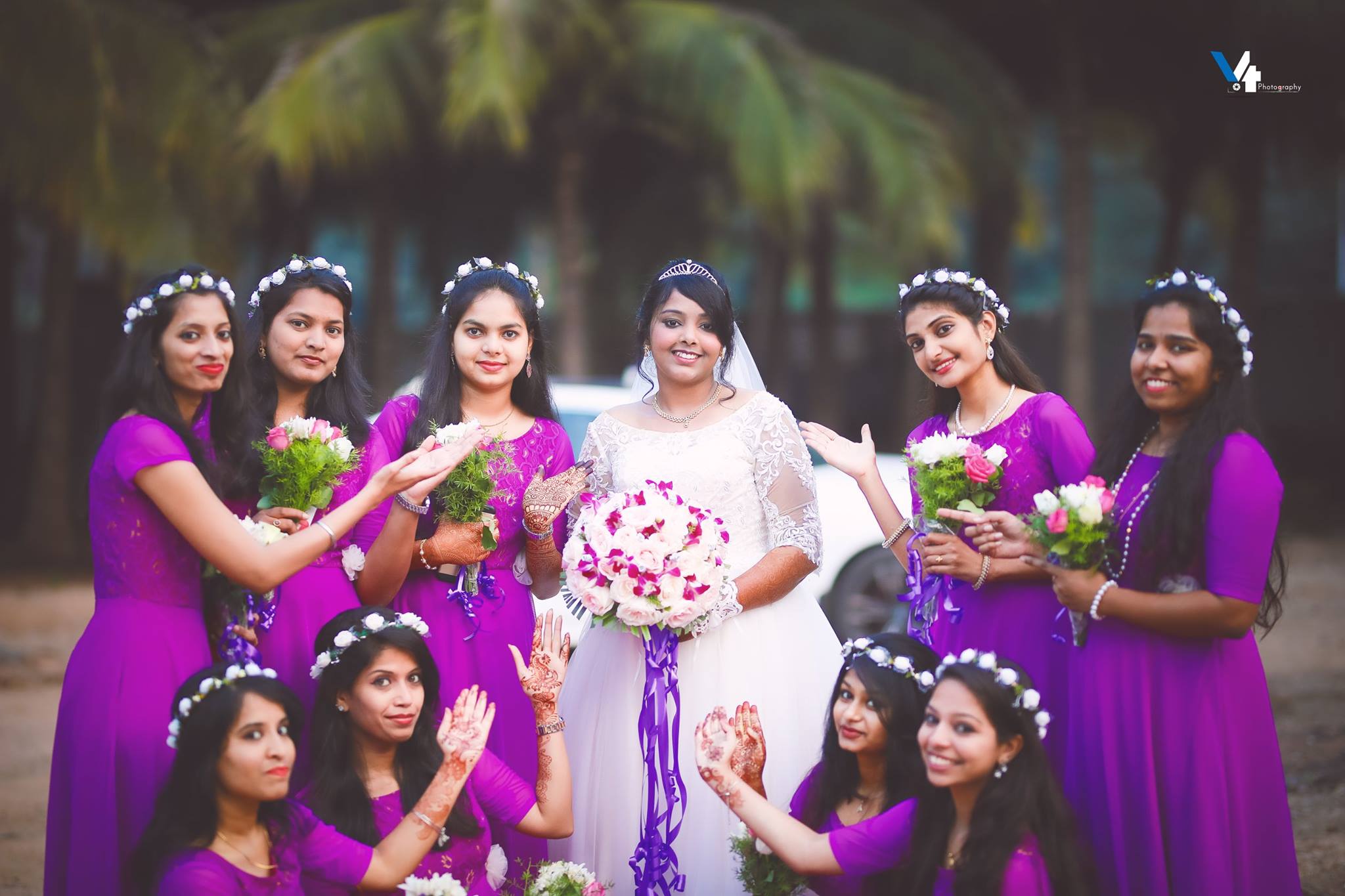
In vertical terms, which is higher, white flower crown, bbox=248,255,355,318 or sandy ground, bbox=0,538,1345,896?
white flower crown, bbox=248,255,355,318

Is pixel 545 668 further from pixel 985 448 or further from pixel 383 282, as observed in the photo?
pixel 383 282

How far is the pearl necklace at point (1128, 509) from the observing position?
358 centimetres

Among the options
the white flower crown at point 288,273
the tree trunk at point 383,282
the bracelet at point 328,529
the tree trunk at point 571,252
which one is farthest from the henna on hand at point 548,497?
the tree trunk at point 383,282

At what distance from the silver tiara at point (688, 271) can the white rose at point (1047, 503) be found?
1.50 meters

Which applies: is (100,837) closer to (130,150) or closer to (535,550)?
(535,550)

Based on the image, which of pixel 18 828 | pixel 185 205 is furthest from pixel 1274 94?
pixel 18 828

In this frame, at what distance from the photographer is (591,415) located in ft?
27.7

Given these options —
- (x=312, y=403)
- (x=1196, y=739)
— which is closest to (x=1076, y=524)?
(x=1196, y=739)

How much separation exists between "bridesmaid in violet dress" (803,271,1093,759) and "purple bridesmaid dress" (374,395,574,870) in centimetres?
106

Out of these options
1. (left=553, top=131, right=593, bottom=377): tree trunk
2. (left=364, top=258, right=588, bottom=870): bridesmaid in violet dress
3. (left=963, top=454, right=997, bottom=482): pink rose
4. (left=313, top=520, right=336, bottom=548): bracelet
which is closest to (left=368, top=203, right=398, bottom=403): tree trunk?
(left=553, top=131, right=593, bottom=377): tree trunk

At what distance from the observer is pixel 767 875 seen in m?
3.69

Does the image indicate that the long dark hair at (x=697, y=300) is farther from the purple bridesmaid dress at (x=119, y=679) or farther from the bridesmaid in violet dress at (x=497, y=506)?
the purple bridesmaid dress at (x=119, y=679)

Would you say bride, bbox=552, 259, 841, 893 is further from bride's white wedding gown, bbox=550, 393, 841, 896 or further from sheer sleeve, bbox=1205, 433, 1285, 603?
sheer sleeve, bbox=1205, 433, 1285, 603

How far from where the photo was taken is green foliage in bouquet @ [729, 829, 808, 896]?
3.69m
